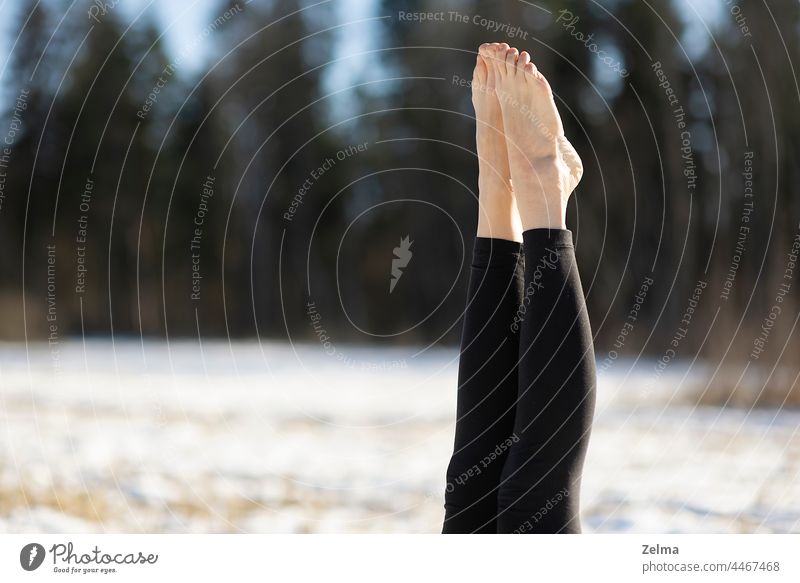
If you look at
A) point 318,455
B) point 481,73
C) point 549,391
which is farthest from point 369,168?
point 549,391

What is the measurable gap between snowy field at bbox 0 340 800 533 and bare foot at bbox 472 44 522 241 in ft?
3.92

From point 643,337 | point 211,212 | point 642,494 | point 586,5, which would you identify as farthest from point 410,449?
point 211,212

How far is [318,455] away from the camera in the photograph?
3855 mm

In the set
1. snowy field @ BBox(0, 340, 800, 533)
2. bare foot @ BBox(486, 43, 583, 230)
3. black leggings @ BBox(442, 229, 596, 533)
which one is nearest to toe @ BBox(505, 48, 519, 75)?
bare foot @ BBox(486, 43, 583, 230)

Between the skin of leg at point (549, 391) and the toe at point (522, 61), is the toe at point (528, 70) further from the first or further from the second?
the skin of leg at point (549, 391)

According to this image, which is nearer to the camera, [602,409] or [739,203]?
[602,409]

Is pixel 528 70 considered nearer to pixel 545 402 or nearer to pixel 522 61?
pixel 522 61

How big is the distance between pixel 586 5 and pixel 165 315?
19.6 feet

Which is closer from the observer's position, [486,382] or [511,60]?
[486,382]

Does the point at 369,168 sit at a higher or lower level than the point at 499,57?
higher

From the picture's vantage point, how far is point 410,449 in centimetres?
397

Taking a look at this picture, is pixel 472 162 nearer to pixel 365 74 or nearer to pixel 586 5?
pixel 365 74

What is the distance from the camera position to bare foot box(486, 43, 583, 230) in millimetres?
1558

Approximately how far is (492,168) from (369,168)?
25.4ft
